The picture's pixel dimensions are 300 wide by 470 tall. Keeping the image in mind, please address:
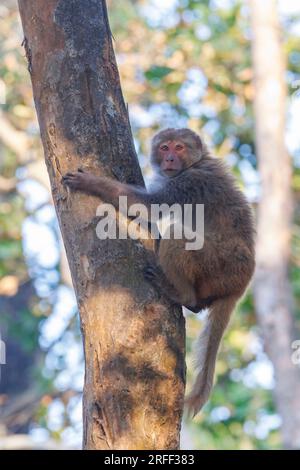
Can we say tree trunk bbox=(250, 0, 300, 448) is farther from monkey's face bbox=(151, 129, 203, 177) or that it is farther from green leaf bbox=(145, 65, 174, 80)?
monkey's face bbox=(151, 129, 203, 177)

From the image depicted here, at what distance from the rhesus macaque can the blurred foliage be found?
6159 millimetres

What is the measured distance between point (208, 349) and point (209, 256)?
660mm

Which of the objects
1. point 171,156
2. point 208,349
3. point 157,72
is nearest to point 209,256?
point 208,349

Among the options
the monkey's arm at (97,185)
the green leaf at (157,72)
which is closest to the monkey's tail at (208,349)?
the monkey's arm at (97,185)


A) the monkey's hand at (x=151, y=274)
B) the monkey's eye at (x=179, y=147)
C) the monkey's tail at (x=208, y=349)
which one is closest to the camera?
the monkey's hand at (x=151, y=274)

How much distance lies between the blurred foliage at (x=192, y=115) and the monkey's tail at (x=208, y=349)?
6.65 meters

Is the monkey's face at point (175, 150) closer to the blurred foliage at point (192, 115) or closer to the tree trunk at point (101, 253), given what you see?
Answer: the tree trunk at point (101, 253)

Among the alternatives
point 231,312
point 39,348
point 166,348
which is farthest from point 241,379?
point 166,348

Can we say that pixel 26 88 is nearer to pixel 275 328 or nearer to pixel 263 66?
pixel 263 66

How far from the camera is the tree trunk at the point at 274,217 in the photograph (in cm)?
1122

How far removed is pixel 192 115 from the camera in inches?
531

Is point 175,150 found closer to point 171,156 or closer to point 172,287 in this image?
point 171,156

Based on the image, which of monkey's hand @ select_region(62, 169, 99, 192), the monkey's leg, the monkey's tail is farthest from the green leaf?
monkey's hand @ select_region(62, 169, 99, 192)

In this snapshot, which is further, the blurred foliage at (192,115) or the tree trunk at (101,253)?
the blurred foliage at (192,115)
